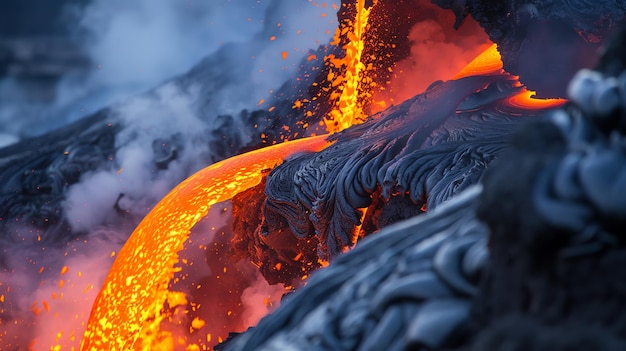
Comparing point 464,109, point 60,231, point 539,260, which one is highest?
point 60,231

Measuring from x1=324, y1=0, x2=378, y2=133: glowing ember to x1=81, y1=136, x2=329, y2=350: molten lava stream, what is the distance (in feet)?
1.13

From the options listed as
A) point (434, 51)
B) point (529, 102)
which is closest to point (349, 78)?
point (434, 51)

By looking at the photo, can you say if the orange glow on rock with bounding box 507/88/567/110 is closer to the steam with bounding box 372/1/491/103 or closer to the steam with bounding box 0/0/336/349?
the steam with bounding box 372/1/491/103

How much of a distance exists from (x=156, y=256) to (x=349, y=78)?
3.16ft

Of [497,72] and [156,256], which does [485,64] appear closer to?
[497,72]

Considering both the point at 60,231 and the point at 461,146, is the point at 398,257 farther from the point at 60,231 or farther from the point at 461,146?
the point at 60,231

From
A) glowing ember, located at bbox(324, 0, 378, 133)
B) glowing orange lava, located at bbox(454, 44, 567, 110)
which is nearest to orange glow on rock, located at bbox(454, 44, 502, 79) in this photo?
glowing orange lava, located at bbox(454, 44, 567, 110)

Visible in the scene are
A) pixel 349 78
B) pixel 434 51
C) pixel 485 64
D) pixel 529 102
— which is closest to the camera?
pixel 529 102

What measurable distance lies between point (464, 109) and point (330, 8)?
1.53 m

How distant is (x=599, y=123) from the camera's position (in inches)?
14.4

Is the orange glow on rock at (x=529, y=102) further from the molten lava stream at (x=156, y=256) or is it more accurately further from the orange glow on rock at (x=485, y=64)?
the molten lava stream at (x=156, y=256)

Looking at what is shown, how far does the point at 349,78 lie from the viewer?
8.75ft

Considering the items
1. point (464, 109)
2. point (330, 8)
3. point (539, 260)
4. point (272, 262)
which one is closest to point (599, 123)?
point (539, 260)

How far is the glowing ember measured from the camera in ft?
8.31
